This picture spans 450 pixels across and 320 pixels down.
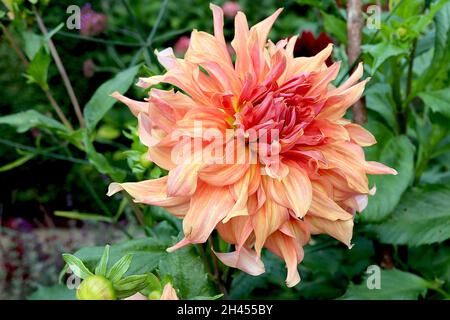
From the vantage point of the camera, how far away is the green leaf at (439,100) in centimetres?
81

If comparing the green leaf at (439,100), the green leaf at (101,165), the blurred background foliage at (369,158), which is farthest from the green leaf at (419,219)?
Result: the green leaf at (101,165)

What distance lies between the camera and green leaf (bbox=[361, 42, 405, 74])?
73 cm

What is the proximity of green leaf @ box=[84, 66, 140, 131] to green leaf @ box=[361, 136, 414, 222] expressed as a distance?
1.12ft

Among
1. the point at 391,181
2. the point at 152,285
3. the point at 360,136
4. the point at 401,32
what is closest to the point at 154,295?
the point at 152,285

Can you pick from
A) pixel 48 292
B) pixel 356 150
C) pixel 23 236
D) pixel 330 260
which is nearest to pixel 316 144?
pixel 356 150

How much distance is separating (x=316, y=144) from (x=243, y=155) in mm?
69

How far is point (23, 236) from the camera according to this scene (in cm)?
154

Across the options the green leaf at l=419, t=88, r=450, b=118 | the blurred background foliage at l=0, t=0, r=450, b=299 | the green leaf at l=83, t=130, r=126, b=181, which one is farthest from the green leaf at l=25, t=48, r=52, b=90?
the green leaf at l=419, t=88, r=450, b=118

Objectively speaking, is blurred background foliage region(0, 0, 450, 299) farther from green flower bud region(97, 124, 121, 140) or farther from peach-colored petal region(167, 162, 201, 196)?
green flower bud region(97, 124, 121, 140)

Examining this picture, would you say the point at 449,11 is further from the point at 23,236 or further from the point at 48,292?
the point at 23,236

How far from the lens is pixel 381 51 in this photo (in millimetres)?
749

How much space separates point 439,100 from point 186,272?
42 cm

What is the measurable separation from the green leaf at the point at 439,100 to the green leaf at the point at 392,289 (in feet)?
0.73

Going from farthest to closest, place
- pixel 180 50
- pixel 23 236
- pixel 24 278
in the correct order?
1. pixel 180 50
2. pixel 23 236
3. pixel 24 278
